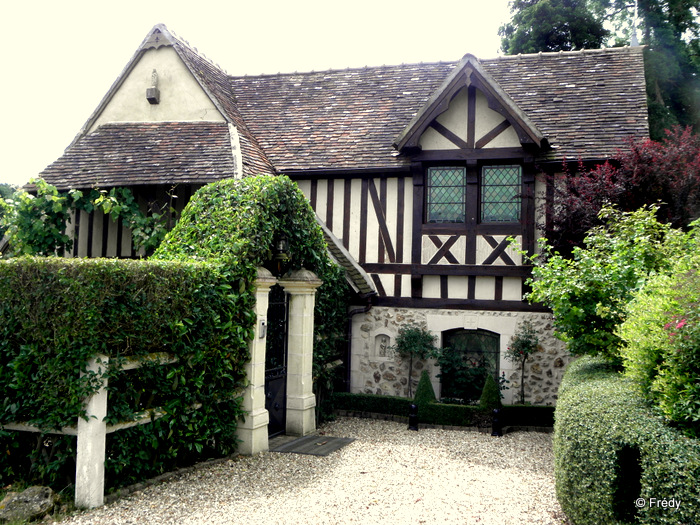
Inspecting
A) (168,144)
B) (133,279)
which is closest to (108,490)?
(133,279)

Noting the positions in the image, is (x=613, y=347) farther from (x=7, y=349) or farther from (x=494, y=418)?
(x=7, y=349)

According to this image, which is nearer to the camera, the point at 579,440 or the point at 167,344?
the point at 579,440

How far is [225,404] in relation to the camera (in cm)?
663

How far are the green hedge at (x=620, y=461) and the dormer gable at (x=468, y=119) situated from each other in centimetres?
573

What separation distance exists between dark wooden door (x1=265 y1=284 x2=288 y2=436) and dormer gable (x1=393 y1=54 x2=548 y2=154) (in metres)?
3.63

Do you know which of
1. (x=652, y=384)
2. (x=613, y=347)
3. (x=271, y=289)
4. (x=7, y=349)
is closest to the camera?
(x=652, y=384)

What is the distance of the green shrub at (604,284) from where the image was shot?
6.13 m

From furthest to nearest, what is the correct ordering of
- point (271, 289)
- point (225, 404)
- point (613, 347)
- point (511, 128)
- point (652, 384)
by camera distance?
point (511, 128), point (271, 289), point (225, 404), point (613, 347), point (652, 384)

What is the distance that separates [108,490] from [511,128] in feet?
25.8

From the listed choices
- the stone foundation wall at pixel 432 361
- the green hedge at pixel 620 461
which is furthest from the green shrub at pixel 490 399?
the green hedge at pixel 620 461

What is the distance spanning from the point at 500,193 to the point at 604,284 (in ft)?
13.9

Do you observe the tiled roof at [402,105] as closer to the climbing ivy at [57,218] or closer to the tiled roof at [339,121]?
the tiled roof at [339,121]

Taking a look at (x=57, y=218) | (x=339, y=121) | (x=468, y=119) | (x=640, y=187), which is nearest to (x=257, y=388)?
(x=57, y=218)

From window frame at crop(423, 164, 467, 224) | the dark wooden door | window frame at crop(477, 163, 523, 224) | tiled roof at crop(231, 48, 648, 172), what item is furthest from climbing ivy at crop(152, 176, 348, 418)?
window frame at crop(477, 163, 523, 224)
